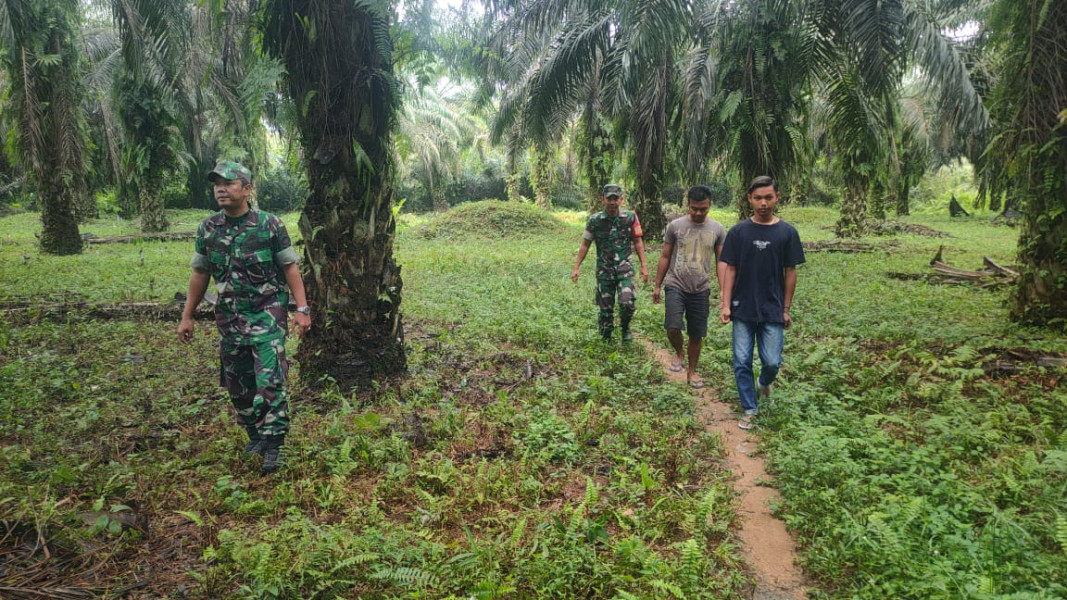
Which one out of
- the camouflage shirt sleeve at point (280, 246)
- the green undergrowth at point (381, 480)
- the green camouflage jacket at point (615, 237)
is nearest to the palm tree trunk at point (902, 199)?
the green camouflage jacket at point (615, 237)

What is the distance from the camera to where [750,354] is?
520cm

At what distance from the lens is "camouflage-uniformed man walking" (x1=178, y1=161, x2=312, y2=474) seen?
4.14 m

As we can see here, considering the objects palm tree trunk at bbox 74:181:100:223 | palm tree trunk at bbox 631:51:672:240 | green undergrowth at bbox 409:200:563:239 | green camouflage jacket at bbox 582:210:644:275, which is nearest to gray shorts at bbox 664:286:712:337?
→ green camouflage jacket at bbox 582:210:644:275

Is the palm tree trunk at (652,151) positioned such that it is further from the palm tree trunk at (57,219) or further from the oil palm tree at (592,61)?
the palm tree trunk at (57,219)

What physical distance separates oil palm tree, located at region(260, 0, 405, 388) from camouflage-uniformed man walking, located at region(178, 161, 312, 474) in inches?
49.6

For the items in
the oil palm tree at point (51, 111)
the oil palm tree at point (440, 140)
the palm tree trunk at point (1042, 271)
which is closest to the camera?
the palm tree trunk at point (1042, 271)

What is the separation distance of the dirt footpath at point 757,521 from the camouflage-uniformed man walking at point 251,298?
10.0 ft

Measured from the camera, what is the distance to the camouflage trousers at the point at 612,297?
7062 millimetres

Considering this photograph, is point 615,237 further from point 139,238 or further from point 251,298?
point 139,238

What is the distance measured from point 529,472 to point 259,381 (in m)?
1.89

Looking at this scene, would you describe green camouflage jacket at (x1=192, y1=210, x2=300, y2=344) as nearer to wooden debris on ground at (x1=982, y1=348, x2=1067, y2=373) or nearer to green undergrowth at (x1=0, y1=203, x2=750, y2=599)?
green undergrowth at (x1=0, y1=203, x2=750, y2=599)

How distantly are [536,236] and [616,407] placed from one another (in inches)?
656

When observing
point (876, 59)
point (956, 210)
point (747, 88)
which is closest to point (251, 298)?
point (876, 59)

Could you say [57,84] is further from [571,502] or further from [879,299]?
[879,299]
